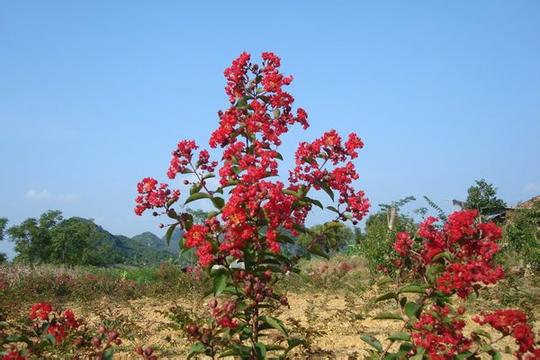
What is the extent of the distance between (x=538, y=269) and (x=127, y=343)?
329 inches

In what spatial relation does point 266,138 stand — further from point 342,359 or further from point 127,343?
point 127,343

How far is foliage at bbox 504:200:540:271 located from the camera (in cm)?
1079

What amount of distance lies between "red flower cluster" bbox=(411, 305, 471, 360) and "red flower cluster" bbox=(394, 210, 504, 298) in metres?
0.19

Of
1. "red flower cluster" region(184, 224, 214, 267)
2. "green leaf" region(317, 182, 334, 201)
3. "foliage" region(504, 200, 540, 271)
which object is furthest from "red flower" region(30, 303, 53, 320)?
"foliage" region(504, 200, 540, 271)

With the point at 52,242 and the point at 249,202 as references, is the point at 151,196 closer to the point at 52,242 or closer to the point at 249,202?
the point at 249,202

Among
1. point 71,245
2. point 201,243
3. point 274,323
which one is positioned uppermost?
point 71,245

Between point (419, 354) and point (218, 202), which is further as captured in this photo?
point (218, 202)

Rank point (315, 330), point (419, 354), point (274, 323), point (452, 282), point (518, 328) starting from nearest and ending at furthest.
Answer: point (518, 328) < point (452, 282) < point (419, 354) < point (274, 323) < point (315, 330)

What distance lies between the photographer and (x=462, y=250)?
287cm

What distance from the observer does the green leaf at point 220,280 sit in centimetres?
304

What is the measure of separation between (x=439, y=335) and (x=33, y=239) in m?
24.0

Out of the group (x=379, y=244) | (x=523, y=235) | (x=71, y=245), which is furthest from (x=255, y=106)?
(x=71, y=245)

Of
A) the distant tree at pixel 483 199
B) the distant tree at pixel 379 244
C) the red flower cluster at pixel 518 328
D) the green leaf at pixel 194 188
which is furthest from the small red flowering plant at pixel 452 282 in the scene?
the distant tree at pixel 483 199

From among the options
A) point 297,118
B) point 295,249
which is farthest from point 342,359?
point 297,118
